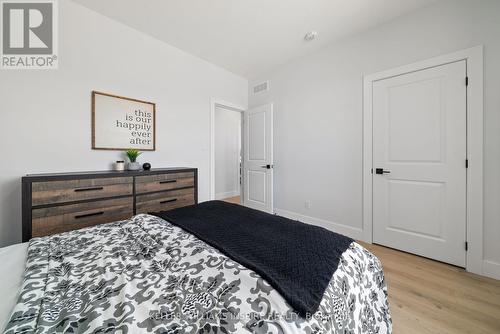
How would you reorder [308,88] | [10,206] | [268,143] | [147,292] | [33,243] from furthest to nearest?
[268,143] → [308,88] → [10,206] → [33,243] → [147,292]

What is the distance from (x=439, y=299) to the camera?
61.2 inches

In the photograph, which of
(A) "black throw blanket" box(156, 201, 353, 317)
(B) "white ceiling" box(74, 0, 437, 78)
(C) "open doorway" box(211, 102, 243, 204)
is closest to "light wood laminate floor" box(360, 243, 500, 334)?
(A) "black throw blanket" box(156, 201, 353, 317)

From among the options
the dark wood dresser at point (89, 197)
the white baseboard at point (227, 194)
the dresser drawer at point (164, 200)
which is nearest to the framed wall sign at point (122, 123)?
the dark wood dresser at point (89, 197)

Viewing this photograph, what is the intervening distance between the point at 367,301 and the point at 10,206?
9.56 feet

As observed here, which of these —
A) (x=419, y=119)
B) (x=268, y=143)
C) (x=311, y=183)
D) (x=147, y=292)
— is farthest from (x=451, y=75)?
(x=147, y=292)

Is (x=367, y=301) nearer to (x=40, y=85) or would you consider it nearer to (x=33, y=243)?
(x=33, y=243)

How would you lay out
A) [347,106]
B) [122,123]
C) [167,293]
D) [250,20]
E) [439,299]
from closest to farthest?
1. [167,293]
2. [439,299]
3. [250,20]
4. [122,123]
5. [347,106]

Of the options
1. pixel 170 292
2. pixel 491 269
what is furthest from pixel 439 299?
pixel 170 292

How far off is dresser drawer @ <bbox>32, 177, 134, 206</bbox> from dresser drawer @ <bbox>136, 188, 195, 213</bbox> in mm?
192

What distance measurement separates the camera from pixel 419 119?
2209mm

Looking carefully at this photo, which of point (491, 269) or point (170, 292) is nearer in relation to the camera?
point (170, 292)

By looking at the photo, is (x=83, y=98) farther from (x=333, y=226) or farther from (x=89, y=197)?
(x=333, y=226)

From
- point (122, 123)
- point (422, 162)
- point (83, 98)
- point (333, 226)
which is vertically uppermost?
point (83, 98)

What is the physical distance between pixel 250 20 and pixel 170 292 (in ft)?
9.06
